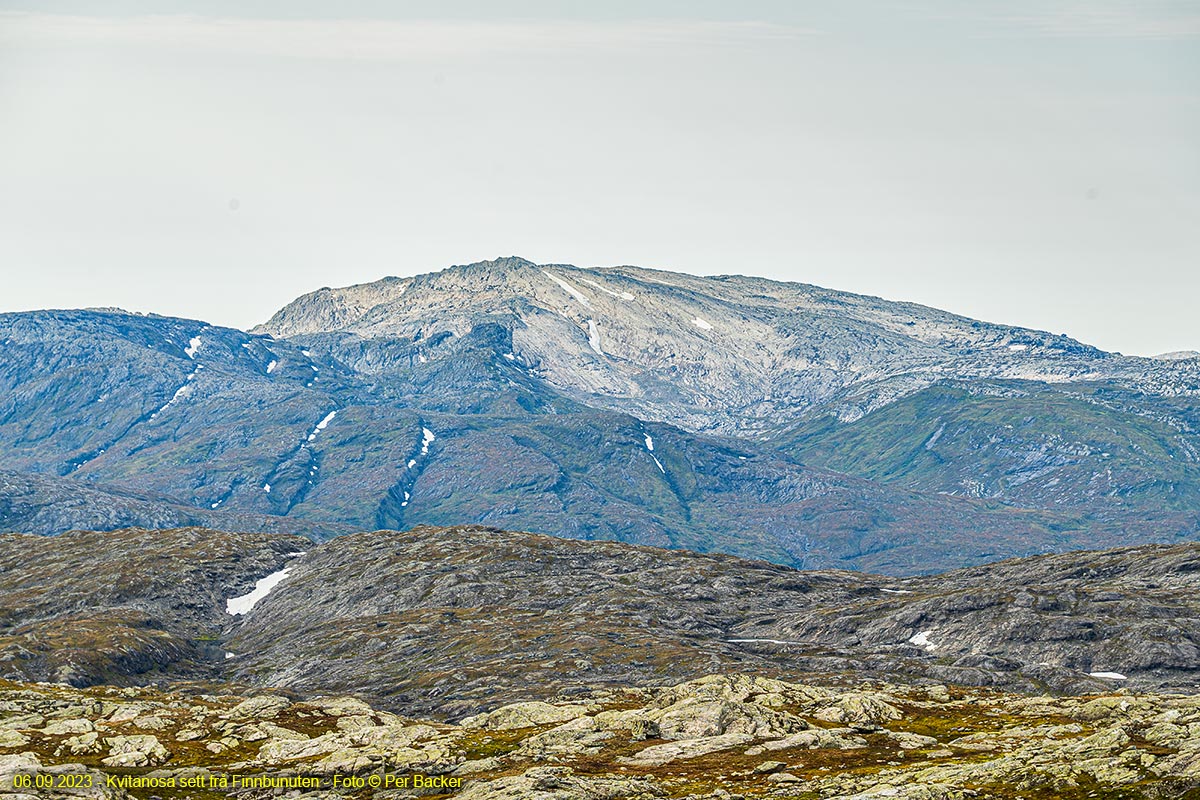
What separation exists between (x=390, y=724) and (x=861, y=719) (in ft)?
190

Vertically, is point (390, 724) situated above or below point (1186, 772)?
below

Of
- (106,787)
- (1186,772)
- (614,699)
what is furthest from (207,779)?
(1186,772)

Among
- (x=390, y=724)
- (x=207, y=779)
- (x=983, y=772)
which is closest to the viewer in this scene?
(x=983, y=772)

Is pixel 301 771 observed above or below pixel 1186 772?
below

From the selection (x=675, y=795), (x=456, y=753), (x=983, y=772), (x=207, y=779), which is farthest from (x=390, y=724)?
(x=983, y=772)

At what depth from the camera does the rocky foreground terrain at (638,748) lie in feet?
356

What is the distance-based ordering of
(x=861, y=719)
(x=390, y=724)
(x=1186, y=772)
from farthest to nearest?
(x=390, y=724) → (x=861, y=719) → (x=1186, y=772)

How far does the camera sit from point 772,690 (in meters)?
173

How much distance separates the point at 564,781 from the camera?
11631 centimetres

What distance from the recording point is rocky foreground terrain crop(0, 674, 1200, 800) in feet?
356

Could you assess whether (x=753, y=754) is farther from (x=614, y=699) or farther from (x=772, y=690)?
(x=614, y=699)

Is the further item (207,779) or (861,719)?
(861,719)

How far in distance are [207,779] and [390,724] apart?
126 feet

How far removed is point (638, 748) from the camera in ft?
468
